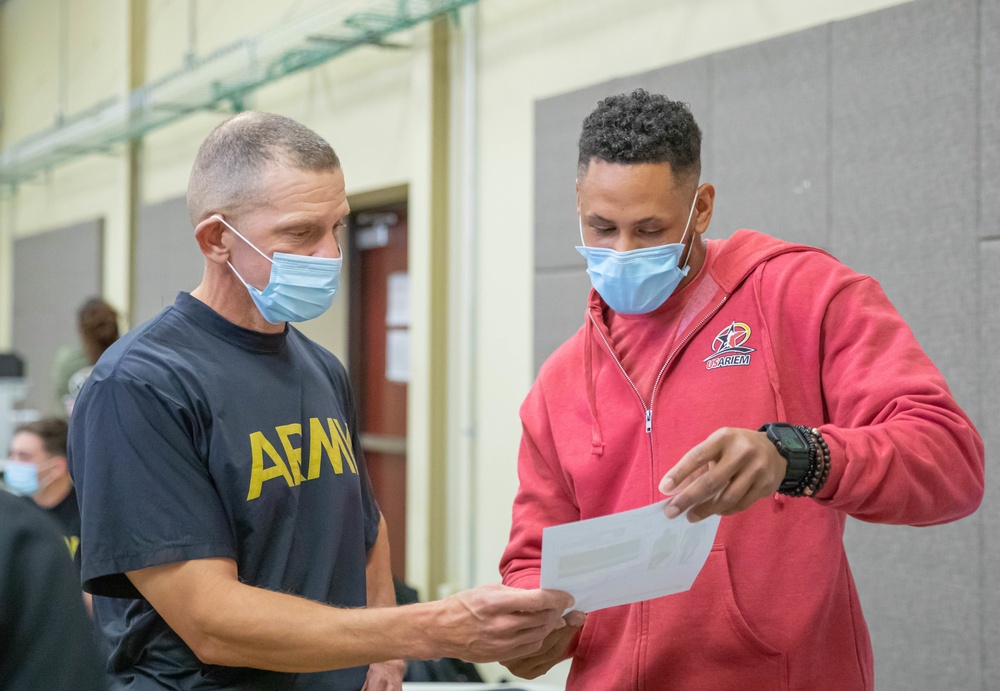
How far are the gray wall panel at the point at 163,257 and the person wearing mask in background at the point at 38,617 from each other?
5.66m

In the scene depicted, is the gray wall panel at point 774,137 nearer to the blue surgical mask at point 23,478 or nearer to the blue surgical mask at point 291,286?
the blue surgical mask at point 291,286

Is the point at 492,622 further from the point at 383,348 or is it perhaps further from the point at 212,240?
the point at 383,348

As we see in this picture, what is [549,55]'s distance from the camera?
13.3 ft

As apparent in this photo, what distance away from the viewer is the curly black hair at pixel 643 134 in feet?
4.86

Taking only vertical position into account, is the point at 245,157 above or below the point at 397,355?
above

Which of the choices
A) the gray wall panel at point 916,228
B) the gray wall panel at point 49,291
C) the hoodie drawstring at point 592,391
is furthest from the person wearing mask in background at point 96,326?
the hoodie drawstring at point 592,391

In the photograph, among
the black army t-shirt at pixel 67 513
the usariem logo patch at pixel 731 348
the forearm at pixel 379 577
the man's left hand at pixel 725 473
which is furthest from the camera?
the black army t-shirt at pixel 67 513

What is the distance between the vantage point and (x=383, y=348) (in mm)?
5602

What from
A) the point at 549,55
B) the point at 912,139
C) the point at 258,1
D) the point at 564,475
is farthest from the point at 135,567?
the point at 258,1

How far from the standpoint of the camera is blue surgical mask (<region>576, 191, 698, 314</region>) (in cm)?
150

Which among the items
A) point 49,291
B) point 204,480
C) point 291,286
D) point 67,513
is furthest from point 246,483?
point 49,291

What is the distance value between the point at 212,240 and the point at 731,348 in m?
0.80

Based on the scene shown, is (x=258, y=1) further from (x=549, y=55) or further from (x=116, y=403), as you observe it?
(x=116, y=403)

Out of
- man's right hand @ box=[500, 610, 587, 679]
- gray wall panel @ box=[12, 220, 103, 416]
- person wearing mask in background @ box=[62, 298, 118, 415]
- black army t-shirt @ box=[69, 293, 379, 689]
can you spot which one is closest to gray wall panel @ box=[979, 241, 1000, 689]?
man's right hand @ box=[500, 610, 587, 679]
